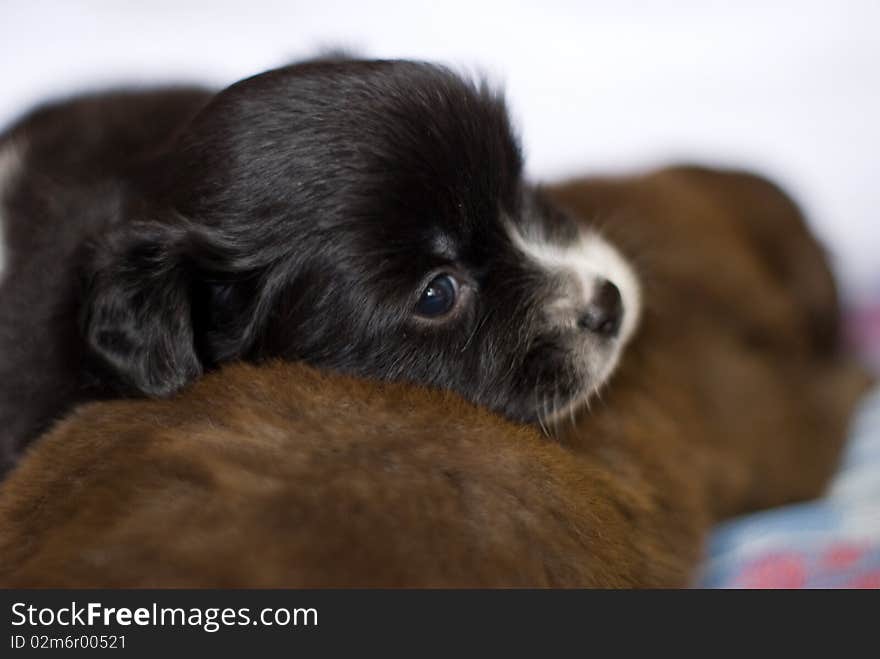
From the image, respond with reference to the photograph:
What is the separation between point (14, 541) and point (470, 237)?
34.3 inches

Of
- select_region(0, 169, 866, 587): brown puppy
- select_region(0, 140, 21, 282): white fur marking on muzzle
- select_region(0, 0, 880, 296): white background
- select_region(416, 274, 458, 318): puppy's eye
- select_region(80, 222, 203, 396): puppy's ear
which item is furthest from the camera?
select_region(0, 0, 880, 296): white background

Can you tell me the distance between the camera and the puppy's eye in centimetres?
187

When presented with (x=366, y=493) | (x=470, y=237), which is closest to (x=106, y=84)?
(x=470, y=237)

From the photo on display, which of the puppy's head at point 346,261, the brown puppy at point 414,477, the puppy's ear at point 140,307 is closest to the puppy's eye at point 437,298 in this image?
the puppy's head at point 346,261

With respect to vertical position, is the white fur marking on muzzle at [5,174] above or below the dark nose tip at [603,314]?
below

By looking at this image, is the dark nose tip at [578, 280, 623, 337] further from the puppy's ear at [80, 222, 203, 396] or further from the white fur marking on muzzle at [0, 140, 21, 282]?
the white fur marking on muzzle at [0, 140, 21, 282]

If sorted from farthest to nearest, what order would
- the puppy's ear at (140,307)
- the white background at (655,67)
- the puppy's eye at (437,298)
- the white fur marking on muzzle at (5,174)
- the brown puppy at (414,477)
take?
the white background at (655,67) < the white fur marking on muzzle at (5,174) < the puppy's eye at (437,298) < the puppy's ear at (140,307) < the brown puppy at (414,477)

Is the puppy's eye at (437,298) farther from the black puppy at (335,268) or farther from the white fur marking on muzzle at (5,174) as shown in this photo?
the white fur marking on muzzle at (5,174)

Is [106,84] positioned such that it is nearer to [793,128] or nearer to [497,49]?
[497,49]

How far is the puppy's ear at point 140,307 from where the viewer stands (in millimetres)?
1767

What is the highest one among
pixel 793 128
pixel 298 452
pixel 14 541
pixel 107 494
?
pixel 793 128

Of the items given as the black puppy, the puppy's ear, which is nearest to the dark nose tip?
the black puppy

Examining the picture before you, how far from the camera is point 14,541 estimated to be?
1489 millimetres

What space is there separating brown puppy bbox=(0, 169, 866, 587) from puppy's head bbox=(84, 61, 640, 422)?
12 cm
